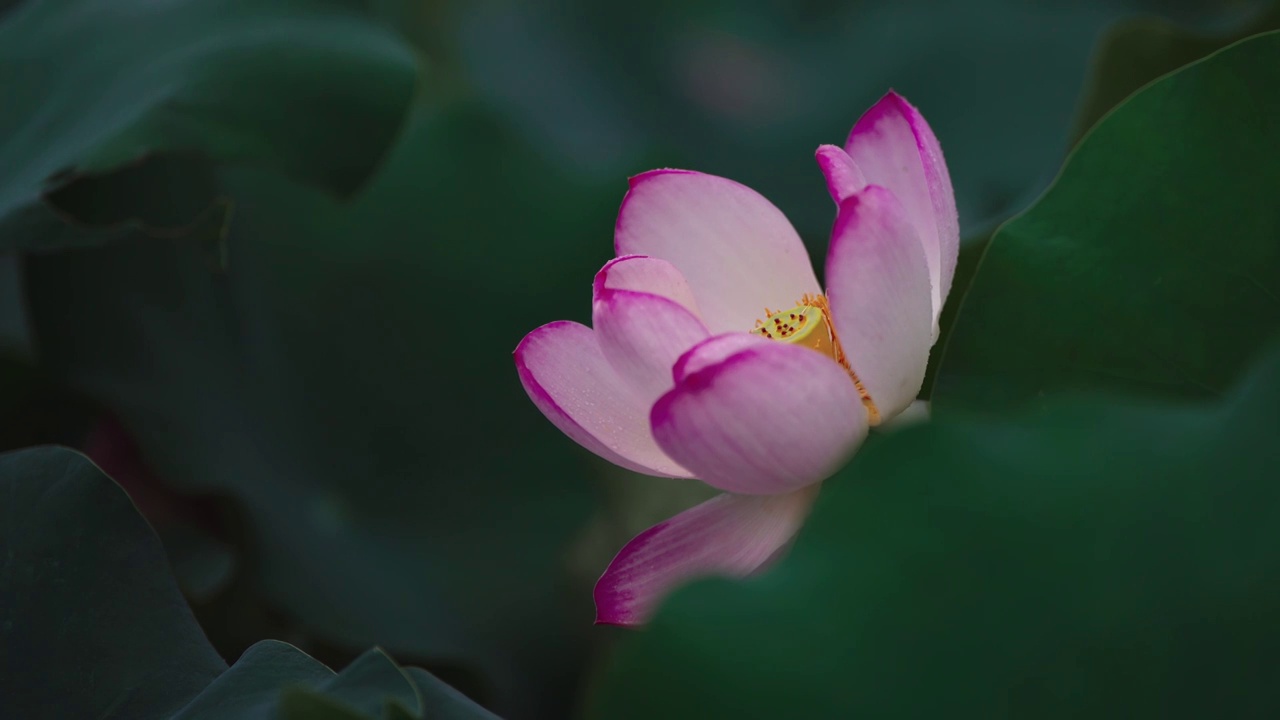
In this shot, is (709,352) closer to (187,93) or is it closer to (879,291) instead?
(879,291)

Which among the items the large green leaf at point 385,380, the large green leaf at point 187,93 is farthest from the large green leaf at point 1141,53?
the large green leaf at point 187,93

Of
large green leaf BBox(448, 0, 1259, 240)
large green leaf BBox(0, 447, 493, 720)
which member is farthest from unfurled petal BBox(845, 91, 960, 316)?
large green leaf BBox(448, 0, 1259, 240)

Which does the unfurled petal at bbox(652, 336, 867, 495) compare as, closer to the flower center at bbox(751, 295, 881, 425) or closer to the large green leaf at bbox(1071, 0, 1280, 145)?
the flower center at bbox(751, 295, 881, 425)

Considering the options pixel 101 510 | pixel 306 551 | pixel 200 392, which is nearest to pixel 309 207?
pixel 200 392

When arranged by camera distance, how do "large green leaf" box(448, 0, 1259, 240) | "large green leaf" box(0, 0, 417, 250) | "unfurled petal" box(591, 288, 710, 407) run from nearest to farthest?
"unfurled petal" box(591, 288, 710, 407), "large green leaf" box(0, 0, 417, 250), "large green leaf" box(448, 0, 1259, 240)

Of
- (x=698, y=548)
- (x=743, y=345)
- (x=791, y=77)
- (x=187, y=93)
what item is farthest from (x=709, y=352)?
(x=791, y=77)

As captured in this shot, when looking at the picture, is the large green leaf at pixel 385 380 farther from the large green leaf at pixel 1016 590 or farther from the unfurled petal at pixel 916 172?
the large green leaf at pixel 1016 590

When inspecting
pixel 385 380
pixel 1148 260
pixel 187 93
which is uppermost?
pixel 187 93
